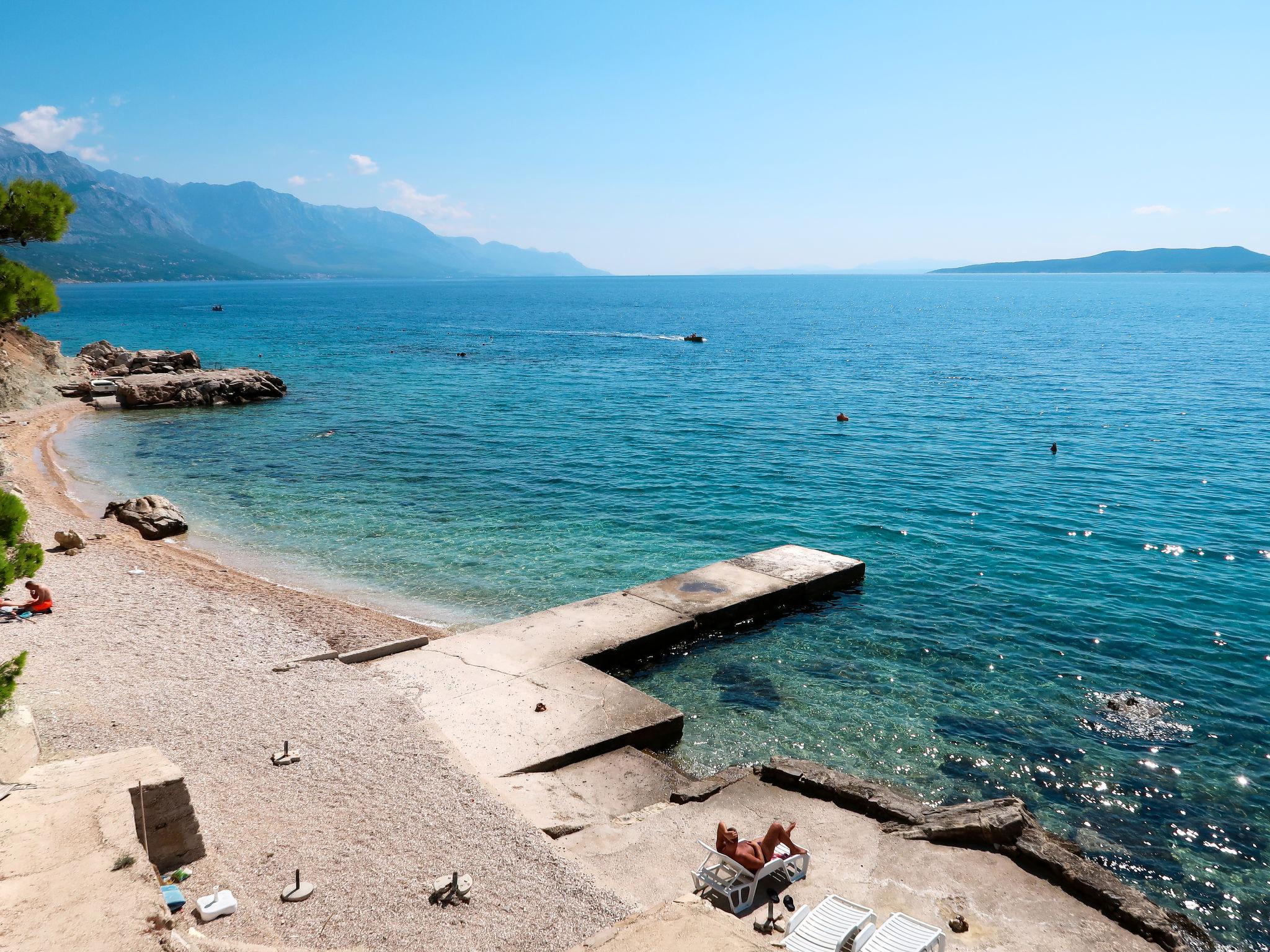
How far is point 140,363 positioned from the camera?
58.3 metres

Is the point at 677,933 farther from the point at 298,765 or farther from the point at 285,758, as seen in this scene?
the point at 285,758

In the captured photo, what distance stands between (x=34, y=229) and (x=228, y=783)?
27.4 ft

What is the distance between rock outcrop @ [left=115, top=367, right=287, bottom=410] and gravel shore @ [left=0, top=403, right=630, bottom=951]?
3498 cm

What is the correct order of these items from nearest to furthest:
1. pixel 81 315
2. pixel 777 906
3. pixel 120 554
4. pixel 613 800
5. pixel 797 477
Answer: pixel 777 906 → pixel 613 800 → pixel 120 554 → pixel 797 477 → pixel 81 315

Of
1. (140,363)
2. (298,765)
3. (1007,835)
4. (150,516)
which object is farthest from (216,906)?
(140,363)

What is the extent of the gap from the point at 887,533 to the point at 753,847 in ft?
59.0

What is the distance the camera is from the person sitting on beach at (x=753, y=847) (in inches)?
392

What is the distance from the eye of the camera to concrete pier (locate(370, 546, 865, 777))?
45.0 ft

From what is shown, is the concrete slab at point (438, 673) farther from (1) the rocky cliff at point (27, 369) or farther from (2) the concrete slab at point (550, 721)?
(1) the rocky cliff at point (27, 369)

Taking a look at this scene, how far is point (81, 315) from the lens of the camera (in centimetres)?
13400

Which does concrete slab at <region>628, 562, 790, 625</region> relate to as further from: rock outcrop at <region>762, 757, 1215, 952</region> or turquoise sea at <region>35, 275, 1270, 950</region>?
rock outcrop at <region>762, 757, 1215, 952</region>

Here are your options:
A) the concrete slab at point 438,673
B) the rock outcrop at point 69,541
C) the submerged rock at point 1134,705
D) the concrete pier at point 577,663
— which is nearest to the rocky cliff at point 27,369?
the rock outcrop at point 69,541

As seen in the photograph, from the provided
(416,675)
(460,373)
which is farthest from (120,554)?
(460,373)

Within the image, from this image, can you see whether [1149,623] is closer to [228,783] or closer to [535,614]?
[535,614]
